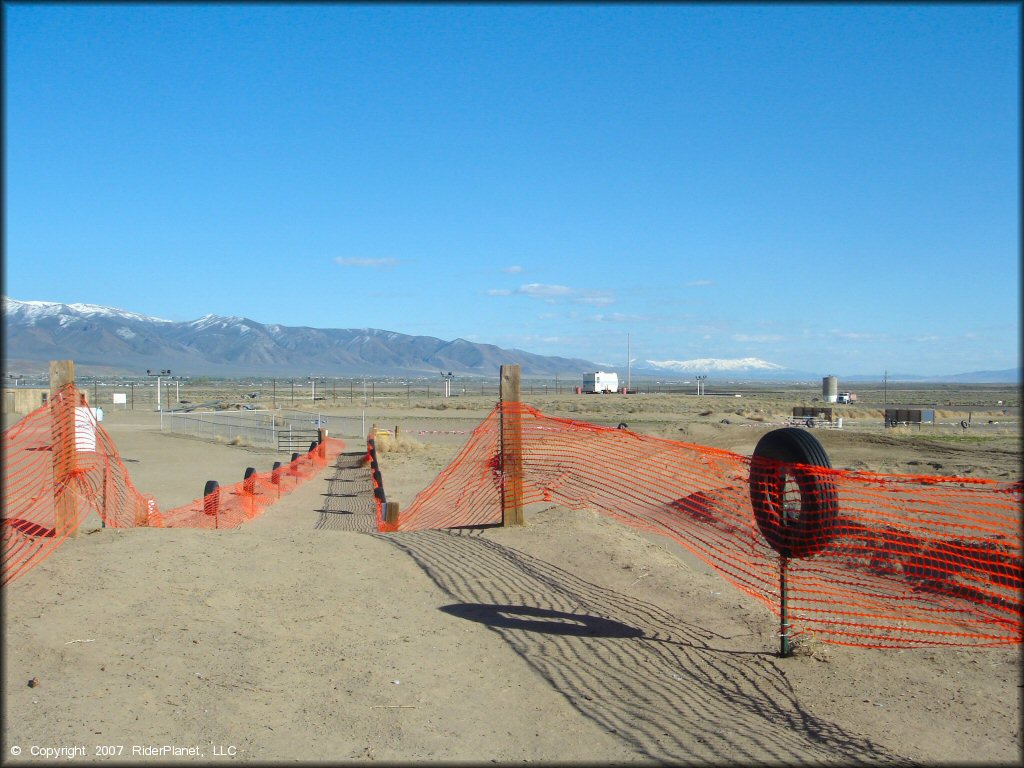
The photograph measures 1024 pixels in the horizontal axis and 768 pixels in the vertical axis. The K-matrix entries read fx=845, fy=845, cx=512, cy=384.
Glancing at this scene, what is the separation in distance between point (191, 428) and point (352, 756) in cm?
3573

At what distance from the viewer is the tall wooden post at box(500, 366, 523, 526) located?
34.5 ft

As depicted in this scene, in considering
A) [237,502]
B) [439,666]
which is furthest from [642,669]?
[237,502]

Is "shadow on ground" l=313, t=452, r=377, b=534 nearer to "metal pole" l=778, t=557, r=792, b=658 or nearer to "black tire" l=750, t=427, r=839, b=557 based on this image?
"black tire" l=750, t=427, r=839, b=557

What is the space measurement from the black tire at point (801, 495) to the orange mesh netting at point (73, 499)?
19.3 feet

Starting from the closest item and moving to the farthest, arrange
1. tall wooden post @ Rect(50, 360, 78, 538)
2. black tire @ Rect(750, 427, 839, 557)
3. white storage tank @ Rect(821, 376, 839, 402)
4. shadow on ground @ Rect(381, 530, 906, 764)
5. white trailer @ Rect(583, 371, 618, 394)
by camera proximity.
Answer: shadow on ground @ Rect(381, 530, 906, 764) → black tire @ Rect(750, 427, 839, 557) → tall wooden post @ Rect(50, 360, 78, 538) → white storage tank @ Rect(821, 376, 839, 402) → white trailer @ Rect(583, 371, 618, 394)

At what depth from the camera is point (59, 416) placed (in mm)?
8516

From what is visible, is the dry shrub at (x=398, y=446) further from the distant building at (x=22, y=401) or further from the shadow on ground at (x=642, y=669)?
the shadow on ground at (x=642, y=669)

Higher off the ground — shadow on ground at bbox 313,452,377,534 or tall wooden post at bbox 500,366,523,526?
tall wooden post at bbox 500,366,523,526

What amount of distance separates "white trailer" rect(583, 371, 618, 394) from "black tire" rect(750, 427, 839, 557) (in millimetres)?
97854

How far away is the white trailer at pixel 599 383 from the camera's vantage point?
105312 mm

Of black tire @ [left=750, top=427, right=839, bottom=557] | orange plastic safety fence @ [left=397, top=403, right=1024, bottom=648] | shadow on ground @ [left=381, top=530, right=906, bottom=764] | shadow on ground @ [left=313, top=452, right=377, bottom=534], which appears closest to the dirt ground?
shadow on ground @ [left=381, top=530, right=906, bottom=764]

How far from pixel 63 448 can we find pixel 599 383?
3883 inches

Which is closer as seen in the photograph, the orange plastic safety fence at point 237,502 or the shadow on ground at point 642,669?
the shadow on ground at point 642,669

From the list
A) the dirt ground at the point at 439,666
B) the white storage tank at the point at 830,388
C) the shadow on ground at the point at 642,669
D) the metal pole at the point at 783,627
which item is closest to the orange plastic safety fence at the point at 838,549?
the metal pole at the point at 783,627
